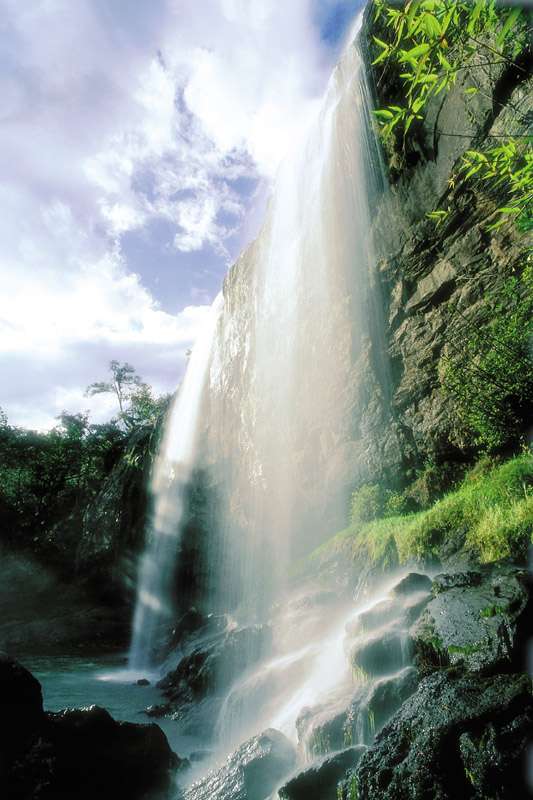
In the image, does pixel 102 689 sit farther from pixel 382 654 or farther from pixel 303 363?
pixel 303 363

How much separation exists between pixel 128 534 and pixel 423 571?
67.3ft

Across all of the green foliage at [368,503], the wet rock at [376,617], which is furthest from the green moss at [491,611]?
the green foliage at [368,503]

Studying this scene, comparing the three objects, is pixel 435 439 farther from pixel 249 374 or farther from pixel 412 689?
pixel 249 374

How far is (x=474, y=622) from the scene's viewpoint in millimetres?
4508

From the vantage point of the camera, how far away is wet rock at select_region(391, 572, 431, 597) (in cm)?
630

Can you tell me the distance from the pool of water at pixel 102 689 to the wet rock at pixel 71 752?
1.61 metres

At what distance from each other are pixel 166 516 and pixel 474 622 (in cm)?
1971

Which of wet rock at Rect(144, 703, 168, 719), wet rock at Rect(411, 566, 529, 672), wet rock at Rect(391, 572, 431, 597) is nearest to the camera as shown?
wet rock at Rect(411, 566, 529, 672)

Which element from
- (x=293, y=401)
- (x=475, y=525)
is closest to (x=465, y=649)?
(x=475, y=525)

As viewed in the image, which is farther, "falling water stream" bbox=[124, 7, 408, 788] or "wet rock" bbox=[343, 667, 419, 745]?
"falling water stream" bbox=[124, 7, 408, 788]

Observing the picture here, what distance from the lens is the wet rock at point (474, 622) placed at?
13.6 feet

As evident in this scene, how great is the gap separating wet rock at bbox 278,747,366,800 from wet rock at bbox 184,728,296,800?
43.1 inches

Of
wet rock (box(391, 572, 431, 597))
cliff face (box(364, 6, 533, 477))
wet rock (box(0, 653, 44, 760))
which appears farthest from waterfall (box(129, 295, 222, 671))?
wet rock (box(391, 572, 431, 597))

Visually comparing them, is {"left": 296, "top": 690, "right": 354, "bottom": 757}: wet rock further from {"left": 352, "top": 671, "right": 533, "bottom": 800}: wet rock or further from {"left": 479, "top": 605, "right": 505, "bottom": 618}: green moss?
{"left": 479, "top": 605, "right": 505, "bottom": 618}: green moss
